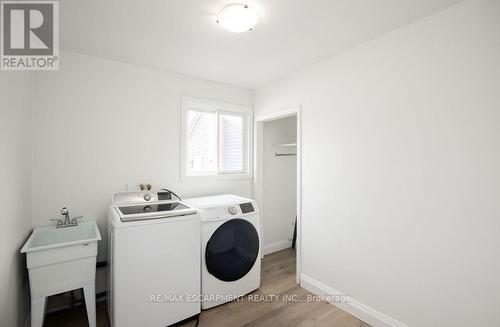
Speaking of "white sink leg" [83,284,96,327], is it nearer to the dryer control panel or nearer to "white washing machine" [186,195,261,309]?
"white washing machine" [186,195,261,309]

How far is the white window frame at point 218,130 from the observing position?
268cm

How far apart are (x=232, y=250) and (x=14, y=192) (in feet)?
5.65

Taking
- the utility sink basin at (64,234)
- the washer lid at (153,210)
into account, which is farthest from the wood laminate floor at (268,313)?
the washer lid at (153,210)

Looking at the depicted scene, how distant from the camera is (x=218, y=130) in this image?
301 centimetres

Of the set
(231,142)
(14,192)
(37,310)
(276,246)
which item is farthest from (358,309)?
(14,192)

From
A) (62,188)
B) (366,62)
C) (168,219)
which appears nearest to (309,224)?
(168,219)

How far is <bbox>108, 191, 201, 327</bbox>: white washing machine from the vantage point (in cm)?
165

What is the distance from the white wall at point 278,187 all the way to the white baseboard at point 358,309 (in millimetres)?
1064

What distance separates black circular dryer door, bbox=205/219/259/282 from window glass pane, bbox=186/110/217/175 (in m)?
0.98

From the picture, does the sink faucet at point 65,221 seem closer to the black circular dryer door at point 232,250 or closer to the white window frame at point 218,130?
the white window frame at point 218,130

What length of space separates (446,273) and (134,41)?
9.68 feet

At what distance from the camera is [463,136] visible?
142cm

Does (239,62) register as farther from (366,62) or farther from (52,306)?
(52,306)

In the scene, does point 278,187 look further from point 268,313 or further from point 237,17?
point 237,17
